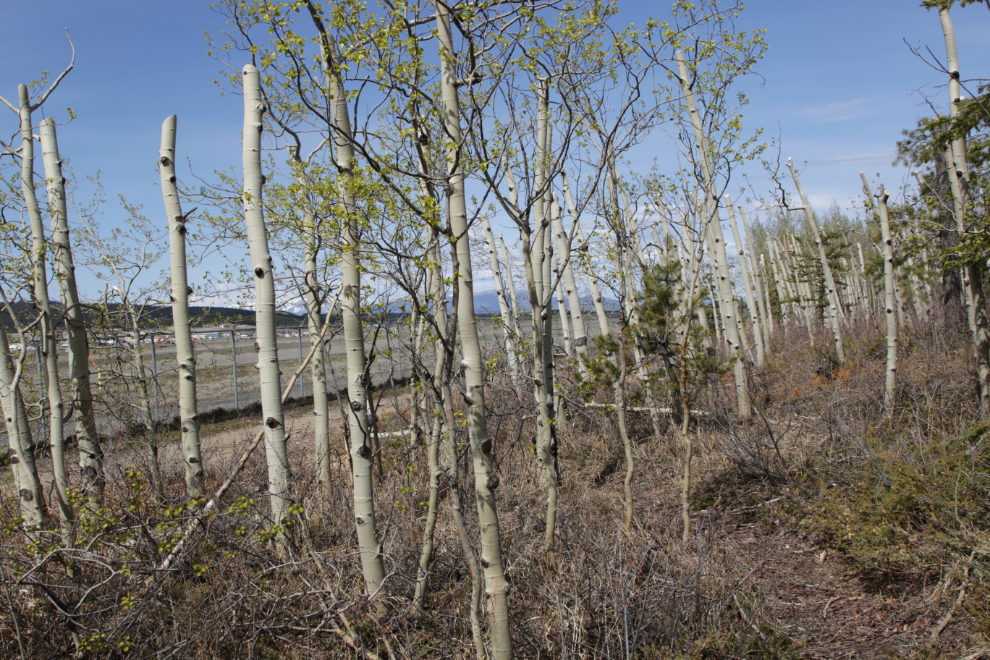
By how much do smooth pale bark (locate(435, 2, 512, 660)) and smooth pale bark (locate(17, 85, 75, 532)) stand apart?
3532 mm

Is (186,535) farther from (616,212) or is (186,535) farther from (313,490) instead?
(616,212)

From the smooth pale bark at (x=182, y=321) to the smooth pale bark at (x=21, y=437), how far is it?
105cm

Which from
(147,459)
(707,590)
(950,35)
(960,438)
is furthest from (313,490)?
(950,35)

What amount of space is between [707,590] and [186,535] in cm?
362

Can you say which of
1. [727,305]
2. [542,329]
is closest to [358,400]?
[542,329]

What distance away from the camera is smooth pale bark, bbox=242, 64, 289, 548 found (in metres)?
4.38

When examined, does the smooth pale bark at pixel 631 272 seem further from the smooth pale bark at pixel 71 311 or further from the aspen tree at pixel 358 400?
the smooth pale bark at pixel 71 311

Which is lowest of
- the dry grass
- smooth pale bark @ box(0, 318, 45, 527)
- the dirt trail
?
the dirt trail

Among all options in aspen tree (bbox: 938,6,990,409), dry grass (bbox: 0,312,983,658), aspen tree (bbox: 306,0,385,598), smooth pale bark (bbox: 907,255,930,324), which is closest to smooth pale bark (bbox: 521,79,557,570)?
dry grass (bbox: 0,312,983,658)

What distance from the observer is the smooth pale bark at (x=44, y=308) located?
4484 millimetres

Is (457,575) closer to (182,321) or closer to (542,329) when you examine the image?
(542,329)

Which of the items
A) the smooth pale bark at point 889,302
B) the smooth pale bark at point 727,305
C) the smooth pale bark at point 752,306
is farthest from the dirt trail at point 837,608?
the smooth pale bark at point 752,306

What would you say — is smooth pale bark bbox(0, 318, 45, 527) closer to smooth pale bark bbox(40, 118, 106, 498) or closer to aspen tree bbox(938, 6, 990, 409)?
smooth pale bark bbox(40, 118, 106, 498)

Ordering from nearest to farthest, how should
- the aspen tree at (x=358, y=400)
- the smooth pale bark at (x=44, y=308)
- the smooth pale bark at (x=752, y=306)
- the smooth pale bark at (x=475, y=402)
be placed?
the smooth pale bark at (x=475, y=402) → the aspen tree at (x=358, y=400) → the smooth pale bark at (x=44, y=308) → the smooth pale bark at (x=752, y=306)
